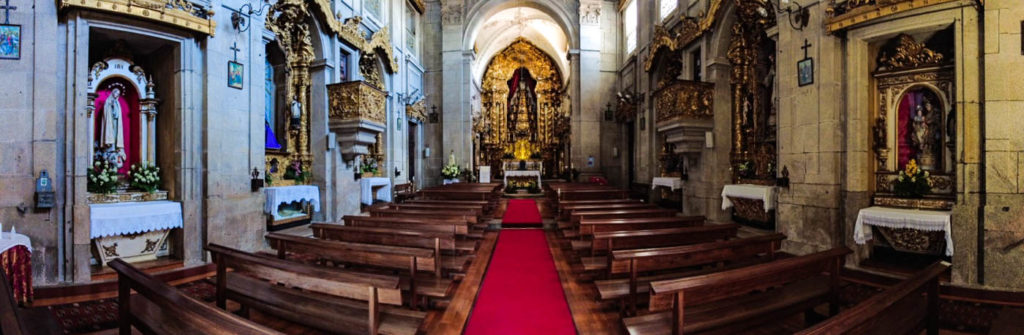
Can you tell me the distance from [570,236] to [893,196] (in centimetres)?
→ 436

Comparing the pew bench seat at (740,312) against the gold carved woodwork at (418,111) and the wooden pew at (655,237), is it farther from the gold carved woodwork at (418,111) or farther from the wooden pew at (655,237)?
the gold carved woodwork at (418,111)

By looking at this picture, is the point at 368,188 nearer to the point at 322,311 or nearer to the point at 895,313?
the point at 322,311

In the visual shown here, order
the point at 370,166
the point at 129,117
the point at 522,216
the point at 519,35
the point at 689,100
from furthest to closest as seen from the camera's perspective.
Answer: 1. the point at 519,35
2. the point at 370,166
3. the point at 522,216
4. the point at 689,100
5. the point at 129,117

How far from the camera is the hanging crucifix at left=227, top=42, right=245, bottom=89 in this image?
6.06m

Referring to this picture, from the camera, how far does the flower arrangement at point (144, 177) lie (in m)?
5.42

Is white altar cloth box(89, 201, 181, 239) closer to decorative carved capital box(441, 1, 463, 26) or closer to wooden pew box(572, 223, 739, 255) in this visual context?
wooden pew box(572, 223, 739, 255)

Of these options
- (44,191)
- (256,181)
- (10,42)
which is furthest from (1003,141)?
(10,42)

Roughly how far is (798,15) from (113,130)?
1031 cm

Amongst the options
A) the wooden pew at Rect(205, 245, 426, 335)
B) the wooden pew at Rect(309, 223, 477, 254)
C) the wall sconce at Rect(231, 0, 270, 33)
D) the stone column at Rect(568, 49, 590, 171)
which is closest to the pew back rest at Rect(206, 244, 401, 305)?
the wooden pew at Rect(205, 245, 426, 335)

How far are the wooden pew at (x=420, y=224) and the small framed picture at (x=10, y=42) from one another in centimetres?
414

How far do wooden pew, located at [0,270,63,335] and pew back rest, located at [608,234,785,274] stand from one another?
338 centimetres

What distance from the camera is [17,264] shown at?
12.8 feet

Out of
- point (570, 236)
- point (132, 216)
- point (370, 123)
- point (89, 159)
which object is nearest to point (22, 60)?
point (89, 159)

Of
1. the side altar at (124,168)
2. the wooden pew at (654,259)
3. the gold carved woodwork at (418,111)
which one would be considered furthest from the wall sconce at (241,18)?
the gold carved woodwork at (418,111)
